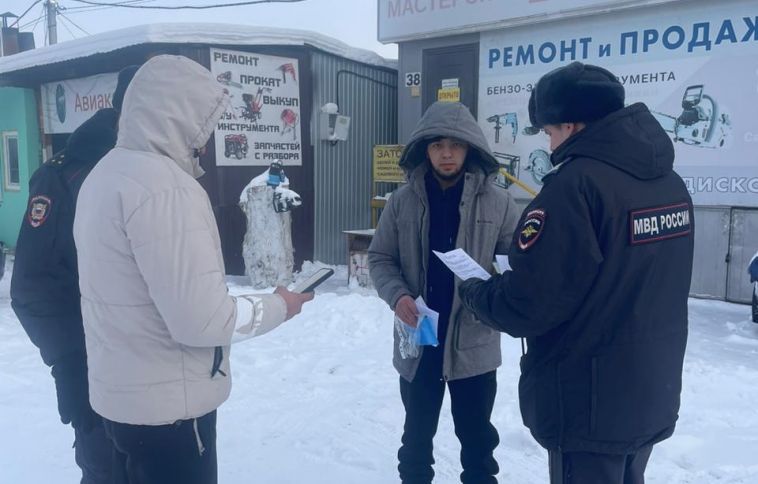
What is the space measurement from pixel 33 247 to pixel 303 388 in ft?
8.98

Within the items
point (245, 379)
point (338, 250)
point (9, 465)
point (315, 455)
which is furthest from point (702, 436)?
point (338, 250)

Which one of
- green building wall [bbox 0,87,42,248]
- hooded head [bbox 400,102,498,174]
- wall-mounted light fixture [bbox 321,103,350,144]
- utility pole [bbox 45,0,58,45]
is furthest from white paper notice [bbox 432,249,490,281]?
utility pole [bbox 45,0,58,45]

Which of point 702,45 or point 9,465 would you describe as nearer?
point 9,465

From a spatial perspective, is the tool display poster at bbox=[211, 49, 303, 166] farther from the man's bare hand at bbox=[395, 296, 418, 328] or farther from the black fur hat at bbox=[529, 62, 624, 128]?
the black fur hat at bbox=[529, 62, 624, 128]

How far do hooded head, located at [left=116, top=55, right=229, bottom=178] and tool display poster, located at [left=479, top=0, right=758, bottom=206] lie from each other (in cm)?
640

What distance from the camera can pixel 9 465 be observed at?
11.6ft

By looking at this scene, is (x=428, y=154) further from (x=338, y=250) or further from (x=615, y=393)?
(x=338, y=250)

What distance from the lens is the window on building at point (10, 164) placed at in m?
12.3

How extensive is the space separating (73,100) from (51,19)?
1184cm

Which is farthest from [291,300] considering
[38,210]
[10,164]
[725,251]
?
[10,164]

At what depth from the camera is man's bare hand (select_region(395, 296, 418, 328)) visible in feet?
9.10

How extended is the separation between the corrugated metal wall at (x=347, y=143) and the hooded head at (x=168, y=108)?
7432 millimetres

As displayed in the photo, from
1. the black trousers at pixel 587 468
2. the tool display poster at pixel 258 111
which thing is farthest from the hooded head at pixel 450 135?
the tool display poster at pixel 258 111

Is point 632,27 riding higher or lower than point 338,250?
higher
